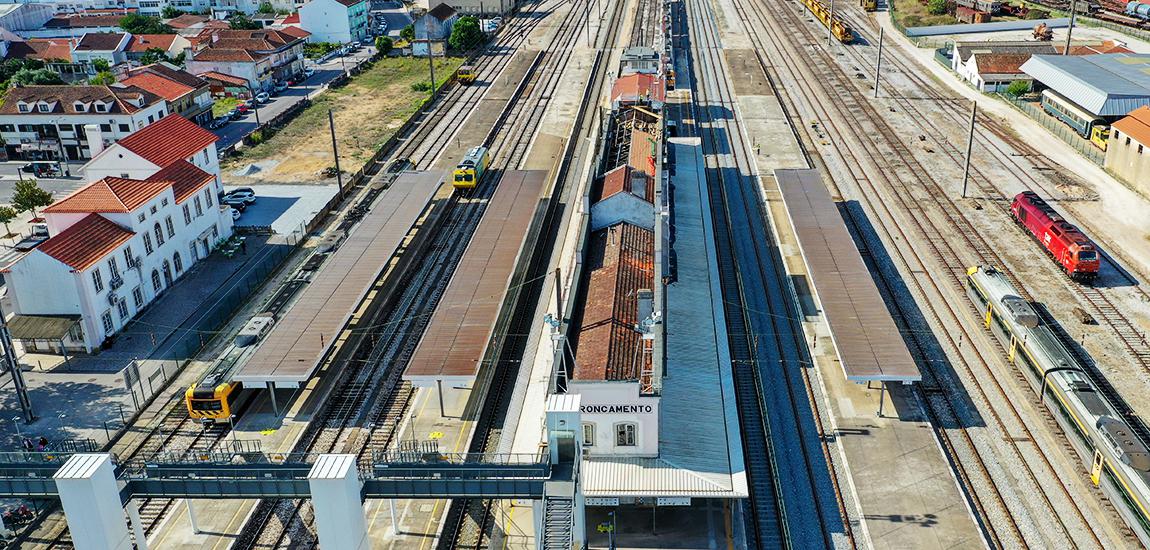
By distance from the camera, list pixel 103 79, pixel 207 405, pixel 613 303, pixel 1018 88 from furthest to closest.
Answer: pixel 103 79 < pixel 1018 88 < pixel 207 405 < pixel 613 303

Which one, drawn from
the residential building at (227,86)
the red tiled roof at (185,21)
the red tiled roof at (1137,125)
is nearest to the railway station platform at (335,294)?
the residential building at (227,86)

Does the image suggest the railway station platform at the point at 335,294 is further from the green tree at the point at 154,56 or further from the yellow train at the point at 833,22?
the yellow train at the point at 833,22

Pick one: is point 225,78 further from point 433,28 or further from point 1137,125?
point 1137,125

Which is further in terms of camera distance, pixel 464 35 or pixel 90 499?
pixel 464 35

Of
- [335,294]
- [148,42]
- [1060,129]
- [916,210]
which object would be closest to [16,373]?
[335,294]

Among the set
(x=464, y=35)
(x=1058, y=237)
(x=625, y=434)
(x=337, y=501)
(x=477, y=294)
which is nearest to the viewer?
(x=337, y=501)

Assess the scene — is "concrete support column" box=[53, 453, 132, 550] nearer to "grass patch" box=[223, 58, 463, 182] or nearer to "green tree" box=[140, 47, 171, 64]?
"grass patch" box=[223, 58, 463, 182]

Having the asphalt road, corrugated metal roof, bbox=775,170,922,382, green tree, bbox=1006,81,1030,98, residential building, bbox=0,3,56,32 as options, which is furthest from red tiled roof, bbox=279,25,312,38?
green tree, bbox=1006,81,1030,98
